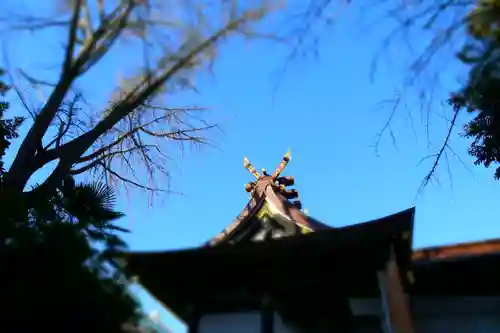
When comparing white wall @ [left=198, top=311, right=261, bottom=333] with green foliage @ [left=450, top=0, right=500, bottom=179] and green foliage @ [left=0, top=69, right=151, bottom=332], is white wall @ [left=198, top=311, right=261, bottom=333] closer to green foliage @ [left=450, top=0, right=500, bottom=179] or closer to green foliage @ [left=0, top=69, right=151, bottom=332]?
green foliage @ [left=0, top=69, right=151, bottom=332]

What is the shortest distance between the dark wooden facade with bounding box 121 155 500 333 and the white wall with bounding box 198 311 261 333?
0.01m

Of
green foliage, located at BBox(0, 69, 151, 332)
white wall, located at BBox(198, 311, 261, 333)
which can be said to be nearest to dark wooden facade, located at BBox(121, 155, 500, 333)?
white wall, located at BBox(198, 311, 261, 333)

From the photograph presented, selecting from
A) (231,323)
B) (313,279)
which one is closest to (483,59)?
(313,279)

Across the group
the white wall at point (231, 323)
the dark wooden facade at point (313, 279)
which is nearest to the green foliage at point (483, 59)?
the dark wooden facade at point (313, 279)

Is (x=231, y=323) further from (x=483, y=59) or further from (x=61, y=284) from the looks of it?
(x=483, y=59)

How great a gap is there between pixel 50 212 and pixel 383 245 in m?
5.08

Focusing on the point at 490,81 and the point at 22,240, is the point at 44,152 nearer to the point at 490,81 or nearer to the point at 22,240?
the point at 22,240

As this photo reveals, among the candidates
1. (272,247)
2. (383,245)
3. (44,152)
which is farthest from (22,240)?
(383,245)

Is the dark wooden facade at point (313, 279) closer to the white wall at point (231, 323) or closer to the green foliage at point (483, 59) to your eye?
the white wall at point (231, 323)

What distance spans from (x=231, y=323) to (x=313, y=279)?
1.26 m

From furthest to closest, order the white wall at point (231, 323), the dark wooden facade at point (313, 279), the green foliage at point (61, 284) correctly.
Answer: the white wall at point (231, 323)
the dark wooden facade at point (313, 279)
the green foliage at point (61, 284)

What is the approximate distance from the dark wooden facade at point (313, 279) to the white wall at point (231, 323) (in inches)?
0.6

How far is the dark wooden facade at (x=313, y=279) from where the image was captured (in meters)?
6.56

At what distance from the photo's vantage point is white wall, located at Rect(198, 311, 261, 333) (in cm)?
702
